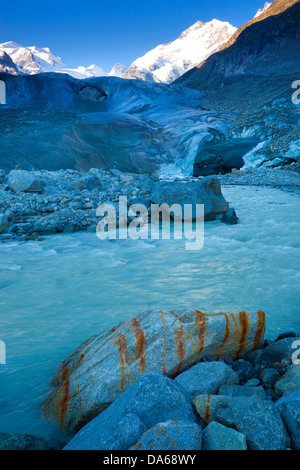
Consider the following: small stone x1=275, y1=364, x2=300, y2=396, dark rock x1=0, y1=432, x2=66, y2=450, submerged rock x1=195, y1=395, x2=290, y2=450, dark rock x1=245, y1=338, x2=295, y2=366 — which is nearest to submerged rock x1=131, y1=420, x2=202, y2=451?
submerged rock x1=195, y1=395, x2=290, y2=450

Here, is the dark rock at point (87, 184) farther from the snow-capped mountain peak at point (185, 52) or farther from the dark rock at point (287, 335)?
the snow-capped mountain peak at point (185, 52)

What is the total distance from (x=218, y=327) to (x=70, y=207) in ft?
25.4

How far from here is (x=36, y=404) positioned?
2.37m

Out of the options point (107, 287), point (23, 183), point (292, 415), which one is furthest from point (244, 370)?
point (23, 183)

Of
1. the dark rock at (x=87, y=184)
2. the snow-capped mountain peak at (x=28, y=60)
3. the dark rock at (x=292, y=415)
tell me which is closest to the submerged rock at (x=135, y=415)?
the dark rock at (x=292, y=415)

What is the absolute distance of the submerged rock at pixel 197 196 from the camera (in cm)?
873

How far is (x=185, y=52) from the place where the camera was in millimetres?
142750

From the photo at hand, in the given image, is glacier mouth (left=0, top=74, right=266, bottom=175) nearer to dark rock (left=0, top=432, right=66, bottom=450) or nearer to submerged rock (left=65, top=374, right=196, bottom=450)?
dark rock (left=0, top=432, right=66, bottom=450)

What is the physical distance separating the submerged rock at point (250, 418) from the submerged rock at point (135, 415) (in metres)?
0.12

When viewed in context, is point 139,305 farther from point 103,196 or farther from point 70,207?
point 103,196

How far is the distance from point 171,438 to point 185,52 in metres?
167

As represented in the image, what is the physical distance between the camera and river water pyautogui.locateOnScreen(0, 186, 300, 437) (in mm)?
2840

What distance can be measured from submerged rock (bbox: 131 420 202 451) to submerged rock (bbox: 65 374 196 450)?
9 centimetres
